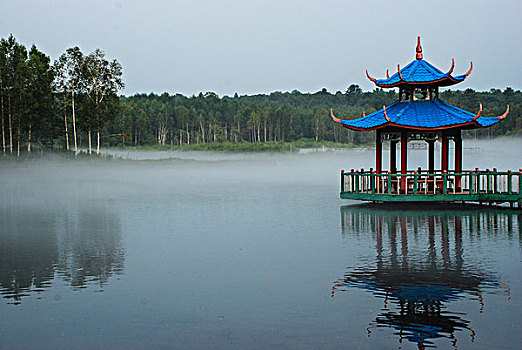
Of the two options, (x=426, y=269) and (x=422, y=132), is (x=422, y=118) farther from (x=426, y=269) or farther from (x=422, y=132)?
(x=426, y=269)

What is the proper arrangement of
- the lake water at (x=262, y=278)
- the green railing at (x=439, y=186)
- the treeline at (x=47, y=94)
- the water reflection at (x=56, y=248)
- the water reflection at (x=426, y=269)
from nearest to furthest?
the lake water at (x=262, y=278)
the water reflection at (x=426, y=269)
the water reflection at (x=56, y=248)
the green railing at (x=439, y=186)
the treeline at (x=47, y=94)

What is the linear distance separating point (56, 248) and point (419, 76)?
15.7 metres

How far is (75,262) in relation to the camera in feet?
44.7

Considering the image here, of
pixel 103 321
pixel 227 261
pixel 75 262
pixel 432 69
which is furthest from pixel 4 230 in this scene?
pixel 432 69

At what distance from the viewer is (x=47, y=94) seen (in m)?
59.3

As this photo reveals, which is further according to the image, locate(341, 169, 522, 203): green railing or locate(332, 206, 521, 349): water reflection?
locate(341, 169, 522, 203): green railing

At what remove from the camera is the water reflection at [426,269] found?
8852mm

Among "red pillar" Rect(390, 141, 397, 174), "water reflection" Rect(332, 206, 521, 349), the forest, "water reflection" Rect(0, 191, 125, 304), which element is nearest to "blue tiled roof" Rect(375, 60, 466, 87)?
"red pillar" Rect(390, 141, 397, 174)

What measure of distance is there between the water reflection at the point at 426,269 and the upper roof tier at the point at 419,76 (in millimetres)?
5509

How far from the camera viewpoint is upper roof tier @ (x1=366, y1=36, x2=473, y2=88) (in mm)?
24766

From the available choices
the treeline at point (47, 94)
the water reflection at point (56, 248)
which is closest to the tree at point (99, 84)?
the treeline at point (47, 94)

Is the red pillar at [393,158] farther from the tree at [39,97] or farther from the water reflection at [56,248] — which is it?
the tree at [39,97]

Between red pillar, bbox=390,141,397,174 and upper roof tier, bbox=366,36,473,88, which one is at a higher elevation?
upper roof tier, bbox=366,36,473,88

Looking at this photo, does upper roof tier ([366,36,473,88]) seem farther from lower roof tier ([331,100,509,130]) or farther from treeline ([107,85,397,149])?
treeline ([107,85,397,149])
